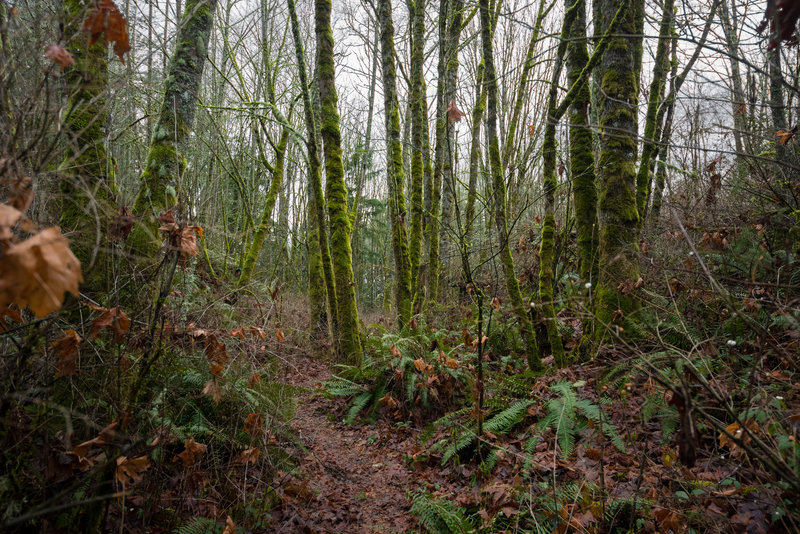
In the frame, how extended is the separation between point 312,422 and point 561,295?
444cm

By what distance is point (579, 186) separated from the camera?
17.5ft

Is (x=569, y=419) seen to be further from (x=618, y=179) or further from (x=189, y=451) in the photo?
(x=189, y=451)

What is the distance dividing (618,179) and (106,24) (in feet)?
15.4

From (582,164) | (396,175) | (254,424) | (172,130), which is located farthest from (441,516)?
(396,175)

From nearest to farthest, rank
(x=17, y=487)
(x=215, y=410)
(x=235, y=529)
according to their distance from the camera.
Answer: (x=17, y=487)
(x=235, y=529)
(x=215, y=410)

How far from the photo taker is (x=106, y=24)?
173cm

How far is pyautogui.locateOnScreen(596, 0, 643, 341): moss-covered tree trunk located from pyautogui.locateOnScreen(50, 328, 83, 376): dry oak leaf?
14.9ft

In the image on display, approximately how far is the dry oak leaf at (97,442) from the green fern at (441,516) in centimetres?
218

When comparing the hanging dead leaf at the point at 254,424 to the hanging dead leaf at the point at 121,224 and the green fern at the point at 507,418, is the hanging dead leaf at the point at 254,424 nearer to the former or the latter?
the hanging dead leaf at the point at 121,224

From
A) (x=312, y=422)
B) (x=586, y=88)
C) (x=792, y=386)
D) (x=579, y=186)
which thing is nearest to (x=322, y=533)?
(x=312, y=422)

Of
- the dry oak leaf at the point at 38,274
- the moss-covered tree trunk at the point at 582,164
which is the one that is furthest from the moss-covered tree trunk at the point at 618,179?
the dry oak leaf at the point at 38,274

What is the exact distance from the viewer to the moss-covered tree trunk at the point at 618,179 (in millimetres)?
4355

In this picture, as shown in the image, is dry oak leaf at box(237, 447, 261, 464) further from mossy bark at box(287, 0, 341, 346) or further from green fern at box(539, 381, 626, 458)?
mossy bark at box(287, 0, 341, 346)

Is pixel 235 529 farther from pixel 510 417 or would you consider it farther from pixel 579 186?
pixel 579 186
